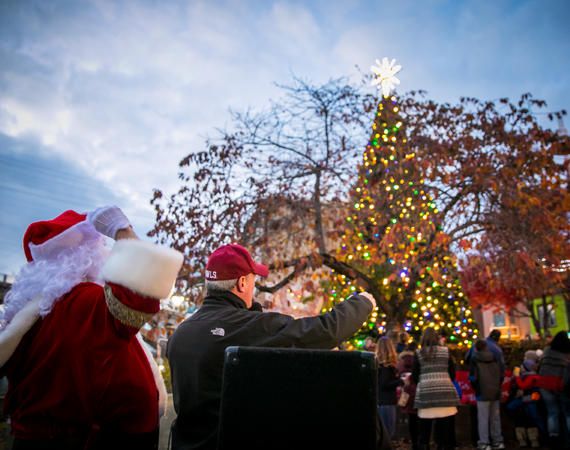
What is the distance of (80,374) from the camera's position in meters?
2.04

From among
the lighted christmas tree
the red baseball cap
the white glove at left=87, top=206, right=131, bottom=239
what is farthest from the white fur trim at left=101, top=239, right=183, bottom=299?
the lighted christmas tree

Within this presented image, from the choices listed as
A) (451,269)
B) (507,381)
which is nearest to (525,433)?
(507,381)

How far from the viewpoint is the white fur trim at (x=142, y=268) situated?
1.95 metres

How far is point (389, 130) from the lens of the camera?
10.6m

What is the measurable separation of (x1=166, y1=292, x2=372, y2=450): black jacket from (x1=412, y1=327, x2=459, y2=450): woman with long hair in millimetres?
4790

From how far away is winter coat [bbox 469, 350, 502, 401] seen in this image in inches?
306

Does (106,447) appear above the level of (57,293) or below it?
below

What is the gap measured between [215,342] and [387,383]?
5.35m

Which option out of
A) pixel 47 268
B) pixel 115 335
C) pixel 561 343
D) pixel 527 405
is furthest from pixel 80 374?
pixel 527 405

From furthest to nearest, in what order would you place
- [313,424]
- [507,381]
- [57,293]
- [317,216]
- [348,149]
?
[348,149] < [317,216] < [507,381] < [57,293] < [313,424]

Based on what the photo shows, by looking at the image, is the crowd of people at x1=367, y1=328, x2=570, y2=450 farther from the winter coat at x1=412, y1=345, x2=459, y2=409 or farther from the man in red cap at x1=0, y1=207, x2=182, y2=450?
the man in red cap at x1=0, y1=207, x2=182, y2=450

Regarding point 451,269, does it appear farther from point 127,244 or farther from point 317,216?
point 127,244

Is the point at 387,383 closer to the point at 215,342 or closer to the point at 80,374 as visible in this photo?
the point at 215,342

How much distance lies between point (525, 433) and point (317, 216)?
5512 millimetres
